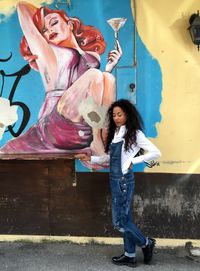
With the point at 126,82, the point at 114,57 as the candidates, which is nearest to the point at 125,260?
the point at 126,82

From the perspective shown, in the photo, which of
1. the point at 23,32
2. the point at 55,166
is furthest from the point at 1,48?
the point at 55,166

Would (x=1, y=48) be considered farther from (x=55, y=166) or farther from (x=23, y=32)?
(x=55, y=166)

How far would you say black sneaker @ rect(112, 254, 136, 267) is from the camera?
14.0ft

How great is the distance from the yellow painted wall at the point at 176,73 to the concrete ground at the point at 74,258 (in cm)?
98

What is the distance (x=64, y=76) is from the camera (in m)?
4.81

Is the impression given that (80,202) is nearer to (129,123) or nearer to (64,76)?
(129,123)

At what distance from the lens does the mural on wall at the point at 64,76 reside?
4.68m

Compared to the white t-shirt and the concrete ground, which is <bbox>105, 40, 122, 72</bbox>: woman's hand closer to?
the white t-shirt

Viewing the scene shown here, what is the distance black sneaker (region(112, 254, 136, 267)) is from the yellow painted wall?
115cm

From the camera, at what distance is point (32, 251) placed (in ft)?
15.4

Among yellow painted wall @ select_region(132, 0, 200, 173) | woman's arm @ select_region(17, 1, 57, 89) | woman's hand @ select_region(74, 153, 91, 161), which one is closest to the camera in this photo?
woman's hand @ select_region(74, 153, 91, 161)

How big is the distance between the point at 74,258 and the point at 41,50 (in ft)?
7.81

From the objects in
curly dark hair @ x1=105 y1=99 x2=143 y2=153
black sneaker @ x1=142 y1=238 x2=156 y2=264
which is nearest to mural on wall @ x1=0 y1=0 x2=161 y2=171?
curly dark hair @ x1=105 y1=99 x2=143 y2=153

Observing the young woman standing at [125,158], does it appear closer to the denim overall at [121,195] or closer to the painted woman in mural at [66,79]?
the denim overall at [121,195]
